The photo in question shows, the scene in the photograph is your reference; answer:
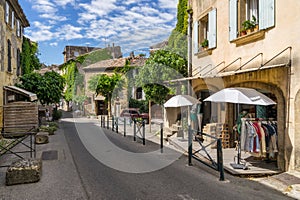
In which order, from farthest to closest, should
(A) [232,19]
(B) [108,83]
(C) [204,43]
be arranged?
(B) [108,83] < (C) [204,43] < (A) [232,19]

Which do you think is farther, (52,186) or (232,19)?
(232,19)

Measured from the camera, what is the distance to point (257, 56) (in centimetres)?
807

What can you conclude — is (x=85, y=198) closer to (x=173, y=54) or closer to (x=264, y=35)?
(x=264, y=35)

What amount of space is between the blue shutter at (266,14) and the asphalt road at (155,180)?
4.27m

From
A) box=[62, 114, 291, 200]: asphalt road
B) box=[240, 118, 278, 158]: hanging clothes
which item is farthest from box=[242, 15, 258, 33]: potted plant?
box=[62, 114, 291, 200]: asphalt road

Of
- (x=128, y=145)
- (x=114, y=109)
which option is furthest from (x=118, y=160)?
(x=114, y=109)

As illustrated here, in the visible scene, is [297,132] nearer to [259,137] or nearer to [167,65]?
[259,137]

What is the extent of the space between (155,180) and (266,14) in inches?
214

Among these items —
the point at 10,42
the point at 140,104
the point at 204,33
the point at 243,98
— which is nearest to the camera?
the point at 243,98

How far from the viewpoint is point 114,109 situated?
1340 inches

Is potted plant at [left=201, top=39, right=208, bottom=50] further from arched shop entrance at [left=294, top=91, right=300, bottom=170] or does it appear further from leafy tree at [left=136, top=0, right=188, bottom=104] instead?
arched shop entrance at [left=294, top=91, right=300, bottom=170]

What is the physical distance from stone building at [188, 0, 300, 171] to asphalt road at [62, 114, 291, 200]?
1985 mm

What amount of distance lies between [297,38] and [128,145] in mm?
7556

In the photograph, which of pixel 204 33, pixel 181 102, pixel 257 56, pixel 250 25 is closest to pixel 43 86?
pixel 181 102
